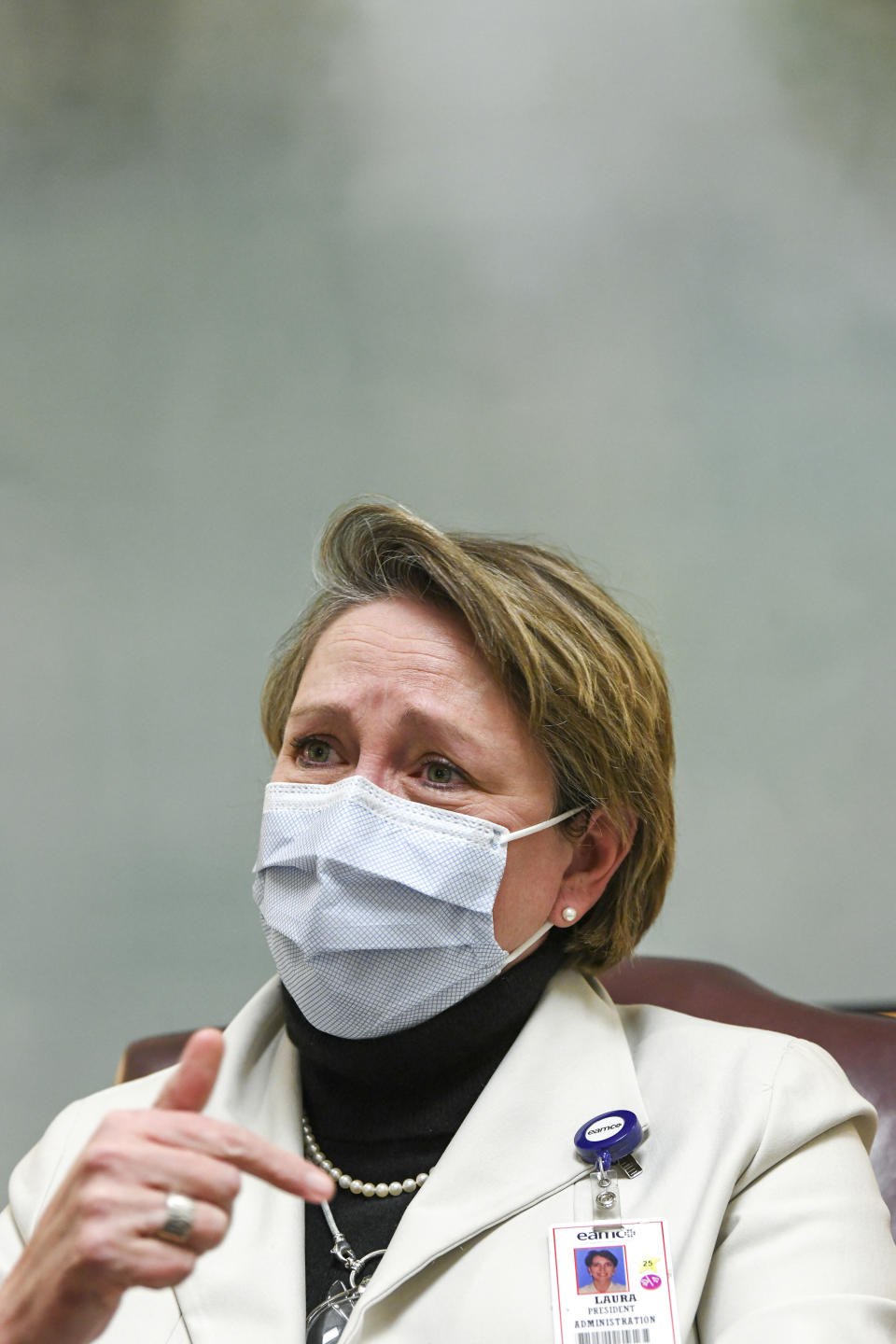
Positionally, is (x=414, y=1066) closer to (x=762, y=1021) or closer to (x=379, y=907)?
(x=379, y=907)

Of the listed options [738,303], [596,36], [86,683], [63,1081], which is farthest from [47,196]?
[63,1081]

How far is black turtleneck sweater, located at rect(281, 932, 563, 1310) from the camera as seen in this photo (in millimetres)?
1327

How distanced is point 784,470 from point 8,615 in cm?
154

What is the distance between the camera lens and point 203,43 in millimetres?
2551

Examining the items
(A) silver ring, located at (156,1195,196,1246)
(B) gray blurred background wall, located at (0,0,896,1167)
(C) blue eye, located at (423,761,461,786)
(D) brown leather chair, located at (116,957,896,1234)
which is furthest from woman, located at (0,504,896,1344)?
(B) gray blurred background wall, located at (0,0,896,1167)

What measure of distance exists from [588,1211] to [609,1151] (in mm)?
63

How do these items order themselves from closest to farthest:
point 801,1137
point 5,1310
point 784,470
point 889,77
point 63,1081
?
1. point 5,1310
2. point 801,1137
3. point 63,1081
4. point 784,470
5. point 889,77

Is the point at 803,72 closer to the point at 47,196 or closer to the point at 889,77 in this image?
the point at 889,77

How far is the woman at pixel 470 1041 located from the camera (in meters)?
1.19

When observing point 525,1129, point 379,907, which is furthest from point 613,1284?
point 379,907

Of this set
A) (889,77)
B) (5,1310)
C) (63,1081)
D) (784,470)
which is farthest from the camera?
(889,77)

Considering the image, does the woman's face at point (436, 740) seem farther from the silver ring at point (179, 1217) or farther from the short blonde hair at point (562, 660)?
the silver ring at point (179, 1217)

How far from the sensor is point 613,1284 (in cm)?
116

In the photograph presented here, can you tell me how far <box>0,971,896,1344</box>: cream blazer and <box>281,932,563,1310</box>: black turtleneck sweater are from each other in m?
0.03
